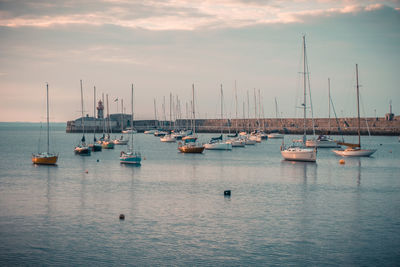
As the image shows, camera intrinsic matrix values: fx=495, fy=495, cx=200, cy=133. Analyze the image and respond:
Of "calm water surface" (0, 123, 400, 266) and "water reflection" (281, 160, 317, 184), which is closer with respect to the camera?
"calm water surface" (0, 123, 400, 266)

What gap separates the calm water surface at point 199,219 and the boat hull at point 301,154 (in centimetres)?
1066

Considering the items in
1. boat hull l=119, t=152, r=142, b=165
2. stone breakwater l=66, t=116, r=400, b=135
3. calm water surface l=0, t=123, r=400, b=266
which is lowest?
calm water surface l=0, t=123, r=400, b=266

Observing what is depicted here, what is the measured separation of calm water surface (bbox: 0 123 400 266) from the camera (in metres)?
19.7

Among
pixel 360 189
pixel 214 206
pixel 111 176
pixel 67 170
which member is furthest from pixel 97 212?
pixel 67 170

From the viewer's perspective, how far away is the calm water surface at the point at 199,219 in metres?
19.7

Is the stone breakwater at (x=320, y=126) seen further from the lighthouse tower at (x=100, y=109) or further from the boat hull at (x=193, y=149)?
the boat hull at (x=193, y=149)

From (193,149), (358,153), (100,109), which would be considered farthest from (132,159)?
(100,109)

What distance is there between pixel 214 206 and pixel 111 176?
17.9m

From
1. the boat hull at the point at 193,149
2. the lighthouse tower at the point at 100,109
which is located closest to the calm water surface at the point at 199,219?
the boat hull at the point at 193,149

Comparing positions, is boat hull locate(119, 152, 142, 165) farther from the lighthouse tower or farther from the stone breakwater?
the lighthouse tower

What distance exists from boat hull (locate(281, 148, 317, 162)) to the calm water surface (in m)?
10.7

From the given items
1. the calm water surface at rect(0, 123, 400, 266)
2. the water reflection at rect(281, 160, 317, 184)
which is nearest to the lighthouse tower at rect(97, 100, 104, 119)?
the water reflection at rect(281, 160, 317, 184)

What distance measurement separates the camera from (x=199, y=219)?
26.0m

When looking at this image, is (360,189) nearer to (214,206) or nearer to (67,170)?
(214,206)
